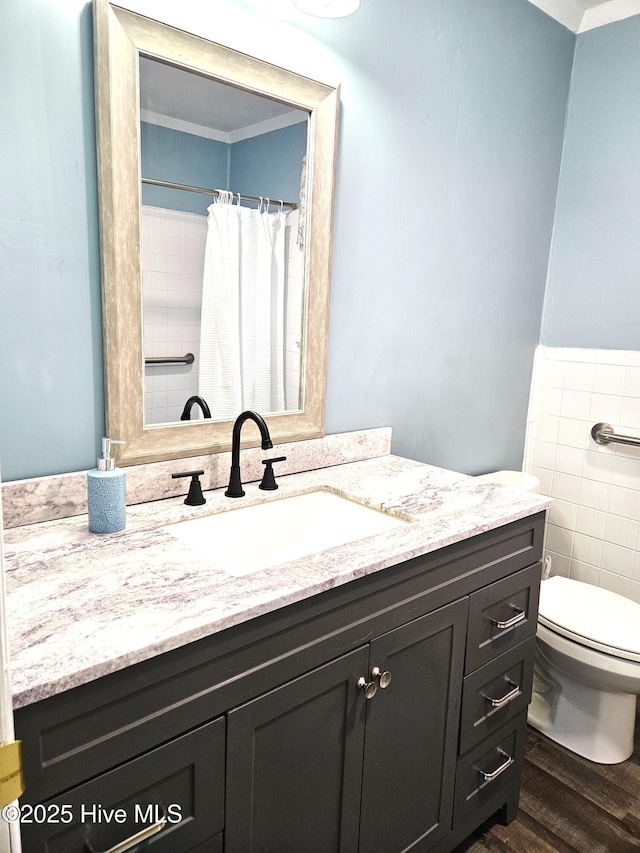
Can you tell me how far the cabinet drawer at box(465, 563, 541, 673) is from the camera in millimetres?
1481

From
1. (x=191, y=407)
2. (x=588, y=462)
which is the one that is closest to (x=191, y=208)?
(x=191, y=407)

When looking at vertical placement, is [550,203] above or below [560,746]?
above

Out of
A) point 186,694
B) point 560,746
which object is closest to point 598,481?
point 560,746

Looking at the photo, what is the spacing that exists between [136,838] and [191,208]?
4.03 feet

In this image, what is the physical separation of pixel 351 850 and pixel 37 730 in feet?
2.64

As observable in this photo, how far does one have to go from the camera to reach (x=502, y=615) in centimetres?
157

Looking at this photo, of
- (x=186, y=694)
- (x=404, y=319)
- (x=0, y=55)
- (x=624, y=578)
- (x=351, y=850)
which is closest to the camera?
(x=186, y=694)

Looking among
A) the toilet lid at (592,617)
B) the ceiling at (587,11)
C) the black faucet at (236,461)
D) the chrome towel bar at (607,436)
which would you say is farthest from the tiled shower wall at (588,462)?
the black faucet at (236,461)

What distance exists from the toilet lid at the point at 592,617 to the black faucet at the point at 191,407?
4.06 feet

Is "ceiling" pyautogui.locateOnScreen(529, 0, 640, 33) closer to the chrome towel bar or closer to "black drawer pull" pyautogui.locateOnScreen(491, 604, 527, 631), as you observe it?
the chrome towel bar

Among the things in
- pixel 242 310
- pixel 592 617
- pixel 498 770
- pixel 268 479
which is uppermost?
pixel 242 310

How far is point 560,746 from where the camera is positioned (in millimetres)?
2051

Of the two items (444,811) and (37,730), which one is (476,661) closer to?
(444,811)

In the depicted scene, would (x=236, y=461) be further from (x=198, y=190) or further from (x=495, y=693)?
(x=495, y=693)
